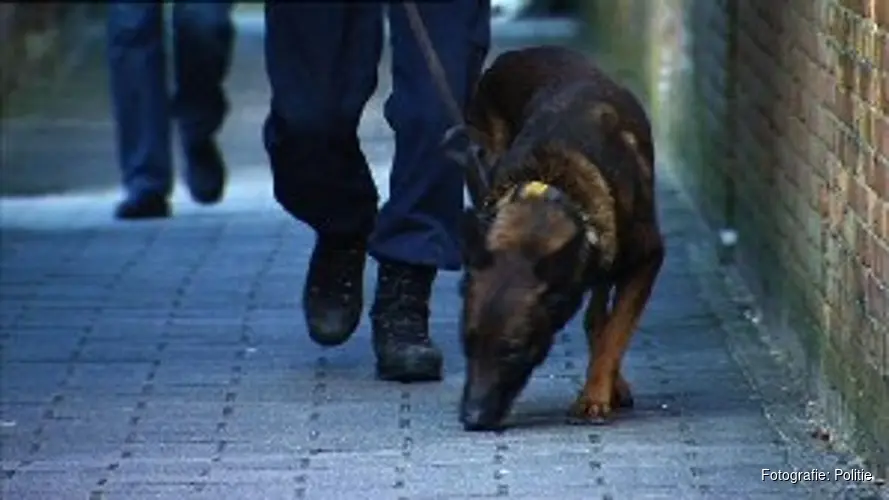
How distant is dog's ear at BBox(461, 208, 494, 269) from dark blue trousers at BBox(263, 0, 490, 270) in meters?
0.61

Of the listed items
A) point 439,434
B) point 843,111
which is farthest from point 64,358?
point 843,111

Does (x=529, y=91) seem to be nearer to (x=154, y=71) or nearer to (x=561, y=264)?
(x=561, y=264)

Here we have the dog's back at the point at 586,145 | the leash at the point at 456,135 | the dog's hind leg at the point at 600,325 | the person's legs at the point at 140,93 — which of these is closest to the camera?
the dog's back at the point at 586,145

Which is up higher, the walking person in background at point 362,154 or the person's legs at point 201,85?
the walking person in background at point 362,154

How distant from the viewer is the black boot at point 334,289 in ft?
23.8

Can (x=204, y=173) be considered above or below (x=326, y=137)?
below

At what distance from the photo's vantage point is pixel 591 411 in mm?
6445

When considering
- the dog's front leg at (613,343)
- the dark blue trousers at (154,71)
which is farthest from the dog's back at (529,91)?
the dark blue trousers at (154,71)

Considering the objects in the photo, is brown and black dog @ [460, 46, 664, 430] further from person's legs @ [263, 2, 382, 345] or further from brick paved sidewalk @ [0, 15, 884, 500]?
person's legs @ [263, 2, 382, 345]

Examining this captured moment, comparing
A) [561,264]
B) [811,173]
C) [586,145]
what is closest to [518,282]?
[561,264]

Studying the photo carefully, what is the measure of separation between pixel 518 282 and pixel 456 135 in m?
0.48

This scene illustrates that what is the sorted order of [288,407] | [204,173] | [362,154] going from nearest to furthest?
1. [288,407]
2. [362,154]
3. [204,173]

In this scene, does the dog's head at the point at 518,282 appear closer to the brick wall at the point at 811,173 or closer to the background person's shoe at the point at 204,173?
the brick wall at the point at 811,173

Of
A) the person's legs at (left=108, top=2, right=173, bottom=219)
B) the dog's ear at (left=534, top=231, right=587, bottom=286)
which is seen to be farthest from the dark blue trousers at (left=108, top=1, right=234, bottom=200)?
the dog's ear at (left=534, top=231, right=587, bottom=286)
